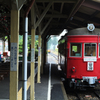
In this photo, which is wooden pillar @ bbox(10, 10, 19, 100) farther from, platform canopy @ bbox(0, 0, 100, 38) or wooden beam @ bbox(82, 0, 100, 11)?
wooden beam @ bbox(82, 0, 100, 11)

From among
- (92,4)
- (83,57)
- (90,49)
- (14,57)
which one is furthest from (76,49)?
(14,57)

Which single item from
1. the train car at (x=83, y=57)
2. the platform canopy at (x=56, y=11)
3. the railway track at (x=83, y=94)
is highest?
the platform canopy at (x=56, y=11)

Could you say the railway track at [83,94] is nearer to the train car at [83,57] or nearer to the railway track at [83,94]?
the railway track at [83,94]

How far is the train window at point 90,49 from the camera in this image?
270 inches

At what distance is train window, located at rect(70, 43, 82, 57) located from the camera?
22.7 feet

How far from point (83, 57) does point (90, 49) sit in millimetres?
469

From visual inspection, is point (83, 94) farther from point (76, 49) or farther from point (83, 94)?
point (76, 49)

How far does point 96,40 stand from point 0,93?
4.44 m

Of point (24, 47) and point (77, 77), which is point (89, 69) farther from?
point (24, 47)

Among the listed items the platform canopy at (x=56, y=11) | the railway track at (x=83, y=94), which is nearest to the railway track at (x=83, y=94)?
the railway track at (x=83, y=94)

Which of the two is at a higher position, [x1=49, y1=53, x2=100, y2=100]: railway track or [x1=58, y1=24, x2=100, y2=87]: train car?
[x1=58, y1=24, x2=100, y2=87]: train car

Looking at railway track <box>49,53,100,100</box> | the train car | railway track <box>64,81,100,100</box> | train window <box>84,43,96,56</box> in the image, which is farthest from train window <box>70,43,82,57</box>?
railway track <box>64,81,100,100</box>

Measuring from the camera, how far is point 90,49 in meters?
6.88

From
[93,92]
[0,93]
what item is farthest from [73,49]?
[0,93]
